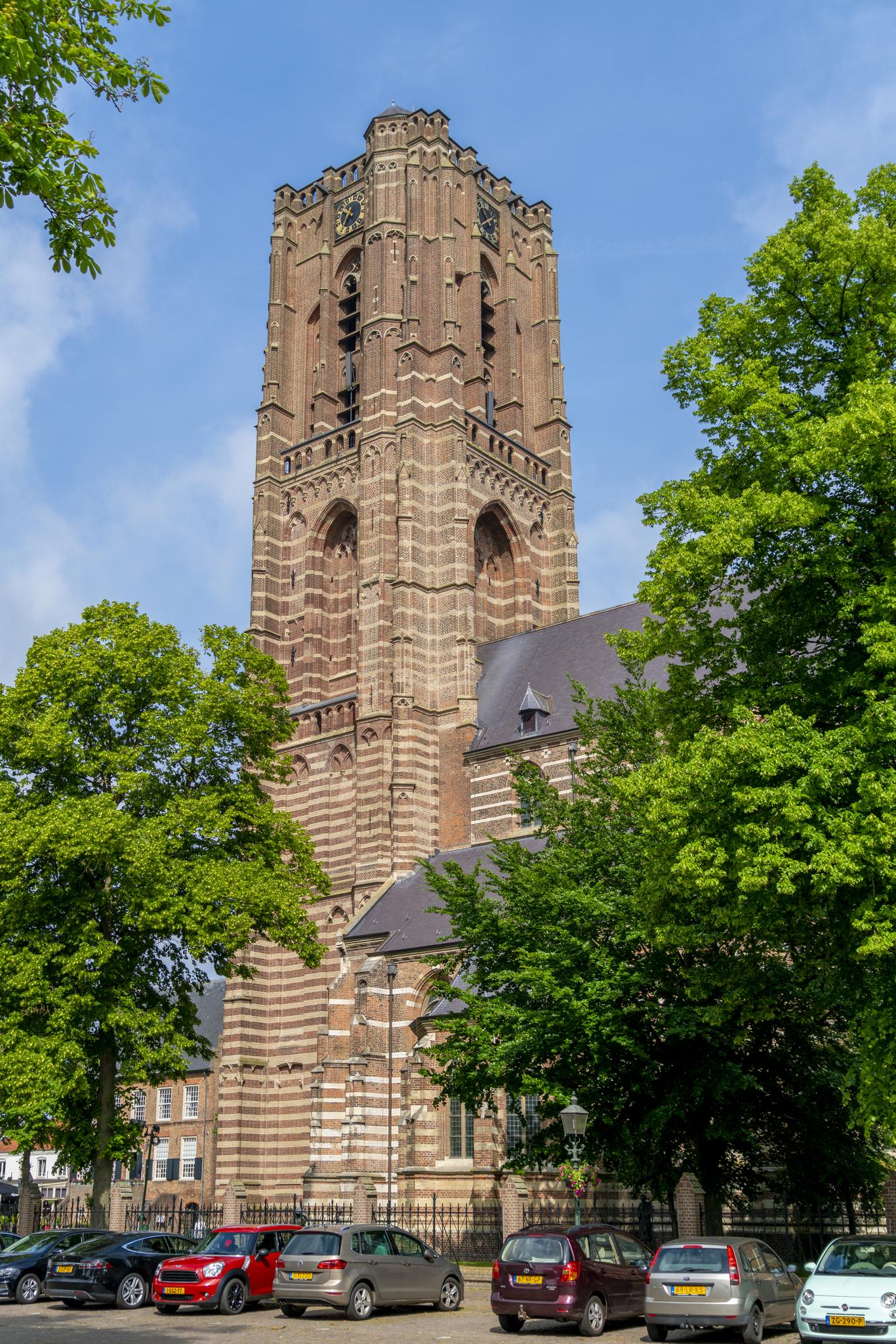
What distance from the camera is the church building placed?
127ft

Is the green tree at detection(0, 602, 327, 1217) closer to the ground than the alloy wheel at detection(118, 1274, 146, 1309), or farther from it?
farther from it

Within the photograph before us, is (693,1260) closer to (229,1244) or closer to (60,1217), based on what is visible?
(229,1244)

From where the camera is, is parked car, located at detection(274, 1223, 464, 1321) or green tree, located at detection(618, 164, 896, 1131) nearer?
green tree, located at detection(618, 164, 896, 1131)

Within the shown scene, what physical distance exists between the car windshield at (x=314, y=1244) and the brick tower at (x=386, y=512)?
22509 mm

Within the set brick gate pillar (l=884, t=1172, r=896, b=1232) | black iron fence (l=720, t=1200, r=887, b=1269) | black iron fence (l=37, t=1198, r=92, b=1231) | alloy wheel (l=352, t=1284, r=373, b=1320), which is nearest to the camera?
alloy wheel (l=352, t=1284, r=373, b=1320)

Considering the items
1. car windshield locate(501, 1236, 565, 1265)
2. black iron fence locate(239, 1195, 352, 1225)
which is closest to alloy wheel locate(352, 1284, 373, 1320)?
car windshield locate(501, 1236, 565, 1265)

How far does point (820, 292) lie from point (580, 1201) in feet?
72.7

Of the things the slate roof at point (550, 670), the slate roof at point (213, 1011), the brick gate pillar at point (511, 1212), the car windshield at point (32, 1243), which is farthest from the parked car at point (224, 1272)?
the slate roof at point (213, 1011)

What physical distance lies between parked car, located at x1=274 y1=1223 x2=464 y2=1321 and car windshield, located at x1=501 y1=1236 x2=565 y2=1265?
2322 mm

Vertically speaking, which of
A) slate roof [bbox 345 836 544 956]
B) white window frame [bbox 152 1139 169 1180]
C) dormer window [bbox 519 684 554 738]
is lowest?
white window frame [bbox 152 1139 169 1180]

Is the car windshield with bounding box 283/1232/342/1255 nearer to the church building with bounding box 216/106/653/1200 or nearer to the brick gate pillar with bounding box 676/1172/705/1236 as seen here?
the brick gate pillar with bounding box 676/1172/705/1236

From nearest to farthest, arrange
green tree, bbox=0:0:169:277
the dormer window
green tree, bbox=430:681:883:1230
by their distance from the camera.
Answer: green tree, bbox=0:0:169:277 → green tree, bbox=430:681:883:1230 → the dormer window

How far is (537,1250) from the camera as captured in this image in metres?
16.9

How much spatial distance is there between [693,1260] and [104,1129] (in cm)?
→ 1407
